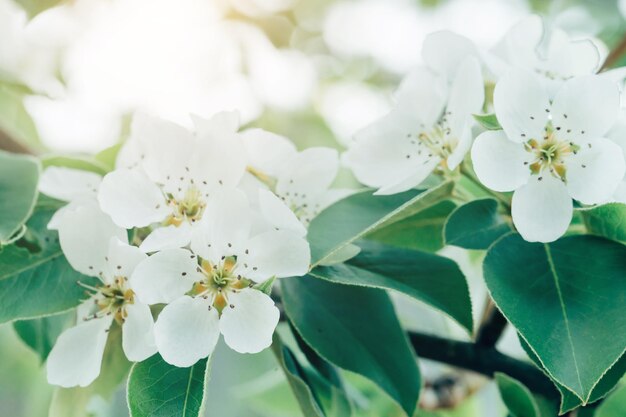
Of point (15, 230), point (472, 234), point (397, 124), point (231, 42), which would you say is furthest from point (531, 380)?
point (231, 42)

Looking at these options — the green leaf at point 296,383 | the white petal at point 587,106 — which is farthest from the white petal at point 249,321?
the white petal at point 587,106

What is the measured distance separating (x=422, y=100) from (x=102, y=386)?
438 millimetres

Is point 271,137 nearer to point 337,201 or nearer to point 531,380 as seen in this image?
point 337,201

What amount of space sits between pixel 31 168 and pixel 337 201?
1.08ft

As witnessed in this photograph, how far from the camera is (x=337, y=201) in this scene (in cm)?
76

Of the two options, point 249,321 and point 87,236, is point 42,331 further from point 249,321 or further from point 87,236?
point 249,321

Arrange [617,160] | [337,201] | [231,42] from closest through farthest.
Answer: [617,160]
[337,201]
[231,42]

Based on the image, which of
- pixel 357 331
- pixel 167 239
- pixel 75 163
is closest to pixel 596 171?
pixel 357 331

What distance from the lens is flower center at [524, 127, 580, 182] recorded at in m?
0.70

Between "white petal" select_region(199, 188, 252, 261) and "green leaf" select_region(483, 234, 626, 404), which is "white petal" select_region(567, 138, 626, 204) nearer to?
"green leaf" select_region(483, 234, 626, 404)

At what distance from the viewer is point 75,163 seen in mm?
926

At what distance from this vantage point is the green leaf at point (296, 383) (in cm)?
72

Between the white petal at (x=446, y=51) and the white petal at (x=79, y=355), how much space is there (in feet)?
1.38

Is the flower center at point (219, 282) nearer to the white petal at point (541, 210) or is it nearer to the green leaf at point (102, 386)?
the green leaf at point (102, 386)
